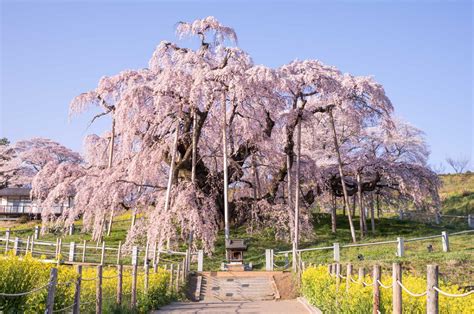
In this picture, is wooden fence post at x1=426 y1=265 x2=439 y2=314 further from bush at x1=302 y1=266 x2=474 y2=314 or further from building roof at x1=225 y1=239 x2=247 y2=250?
building roof at x1=225 y1=239 x2=247 y2=250

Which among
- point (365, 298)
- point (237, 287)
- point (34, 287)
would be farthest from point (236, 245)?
point (34, 287)

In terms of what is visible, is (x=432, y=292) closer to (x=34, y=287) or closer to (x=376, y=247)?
(x=34, y=287)

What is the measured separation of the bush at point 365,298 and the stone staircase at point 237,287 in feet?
21.2

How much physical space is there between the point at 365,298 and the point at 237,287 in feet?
42.0

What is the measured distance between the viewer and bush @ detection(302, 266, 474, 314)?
8531 millimetres

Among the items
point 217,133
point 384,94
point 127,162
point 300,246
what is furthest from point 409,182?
point 127,162

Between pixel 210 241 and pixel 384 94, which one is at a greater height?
pixel 384 94

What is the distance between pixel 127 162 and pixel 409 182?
65.3 ft

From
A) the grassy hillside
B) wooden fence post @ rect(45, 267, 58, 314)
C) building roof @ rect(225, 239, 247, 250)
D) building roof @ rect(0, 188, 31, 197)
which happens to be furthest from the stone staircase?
building roof @ rect(0, 188, 31, 197)

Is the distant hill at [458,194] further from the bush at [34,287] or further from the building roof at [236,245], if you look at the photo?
the bush at [34,287]

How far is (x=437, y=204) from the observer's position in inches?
1496

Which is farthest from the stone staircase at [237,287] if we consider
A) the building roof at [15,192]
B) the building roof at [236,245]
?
the building roof at [15,192]

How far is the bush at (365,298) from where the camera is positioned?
8.53 metres

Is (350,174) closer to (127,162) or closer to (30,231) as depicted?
(127,162)
